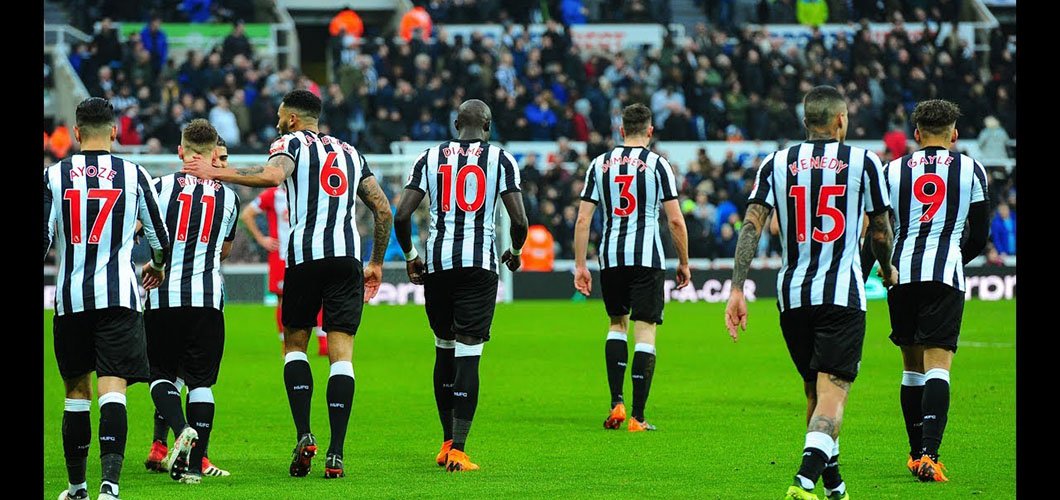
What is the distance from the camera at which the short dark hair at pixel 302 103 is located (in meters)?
8.82

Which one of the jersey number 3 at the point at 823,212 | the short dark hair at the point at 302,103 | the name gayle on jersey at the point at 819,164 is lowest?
the jersey number 3 at the point at 823,212

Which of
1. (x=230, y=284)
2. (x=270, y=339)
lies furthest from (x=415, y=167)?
(x=230, y=284)

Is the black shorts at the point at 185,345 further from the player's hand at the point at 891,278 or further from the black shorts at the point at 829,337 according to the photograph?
the player's hand at the point at 891,278

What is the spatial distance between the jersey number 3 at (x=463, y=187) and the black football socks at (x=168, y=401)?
1.95 metres

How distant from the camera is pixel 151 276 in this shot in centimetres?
785

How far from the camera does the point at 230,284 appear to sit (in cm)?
2623

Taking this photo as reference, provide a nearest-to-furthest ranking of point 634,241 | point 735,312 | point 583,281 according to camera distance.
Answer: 1. point 735,312
2. point 583,281
3. point 634,241

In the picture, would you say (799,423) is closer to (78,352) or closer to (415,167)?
(415,167)

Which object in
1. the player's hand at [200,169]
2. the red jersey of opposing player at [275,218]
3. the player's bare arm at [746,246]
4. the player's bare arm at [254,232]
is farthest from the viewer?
the red jersey of opposing player at [275,218]

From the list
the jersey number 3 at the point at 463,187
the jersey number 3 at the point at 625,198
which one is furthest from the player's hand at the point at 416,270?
the jersey number 3 at the point at 625,198

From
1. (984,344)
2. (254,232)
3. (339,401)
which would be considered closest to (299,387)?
(339,401)

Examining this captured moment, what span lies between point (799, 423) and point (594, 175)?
2.42 metres

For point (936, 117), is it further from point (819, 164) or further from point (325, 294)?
point (325, 294)

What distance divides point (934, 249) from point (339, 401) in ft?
11.5
